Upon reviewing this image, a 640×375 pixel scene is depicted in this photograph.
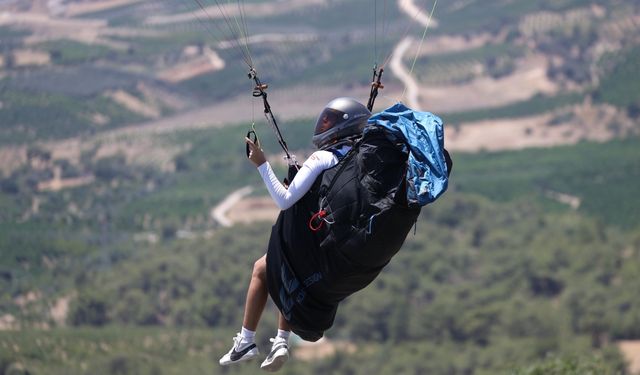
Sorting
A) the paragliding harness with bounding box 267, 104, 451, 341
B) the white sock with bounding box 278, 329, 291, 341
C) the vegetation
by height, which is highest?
the paragliding harness with bounding box 267, 104, 451, 341

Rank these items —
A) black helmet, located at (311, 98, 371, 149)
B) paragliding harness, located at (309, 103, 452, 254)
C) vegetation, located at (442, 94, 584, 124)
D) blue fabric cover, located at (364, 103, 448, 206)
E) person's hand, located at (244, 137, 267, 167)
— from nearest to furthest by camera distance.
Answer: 1. blue fabric cover, located at (364, 103, 448, 206)
2. paragliding harness, located at (309, 103, 452, 254)
3. person's hand, located at (244, 137, 267, 167)
4. black helmet, located at (311, 98, 371, 149)
5. vegetation, located at (442, 94, 584, 124)

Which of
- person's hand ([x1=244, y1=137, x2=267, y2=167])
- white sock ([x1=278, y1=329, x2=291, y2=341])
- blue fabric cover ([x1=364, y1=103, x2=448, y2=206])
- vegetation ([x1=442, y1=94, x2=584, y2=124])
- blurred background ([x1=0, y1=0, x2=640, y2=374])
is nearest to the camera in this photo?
blue fabric cover ([x1=364, y1=103, x2=448, y2=206])

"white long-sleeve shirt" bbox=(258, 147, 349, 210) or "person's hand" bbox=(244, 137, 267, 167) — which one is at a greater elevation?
"person's hand" bbox=(244, 137, 267, 167)

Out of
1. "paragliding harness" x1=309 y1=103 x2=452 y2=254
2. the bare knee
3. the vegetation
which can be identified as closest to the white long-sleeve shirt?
"paragliding harness" x1=309 y1=103 x2=452 y2=254

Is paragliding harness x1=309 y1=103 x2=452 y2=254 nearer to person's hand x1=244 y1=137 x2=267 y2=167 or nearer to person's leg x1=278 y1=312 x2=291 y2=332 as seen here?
person's hand x1=244 y1=137 x2=267 y2=167

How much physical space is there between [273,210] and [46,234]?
23.4 m

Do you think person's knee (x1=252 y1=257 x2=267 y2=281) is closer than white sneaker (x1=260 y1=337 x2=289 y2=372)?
No

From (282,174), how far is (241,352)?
260ft

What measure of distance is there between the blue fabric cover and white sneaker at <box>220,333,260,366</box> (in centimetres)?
203

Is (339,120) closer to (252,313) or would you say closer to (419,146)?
(419,146)

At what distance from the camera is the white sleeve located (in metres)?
9.77

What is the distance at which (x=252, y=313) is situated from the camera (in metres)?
10.4

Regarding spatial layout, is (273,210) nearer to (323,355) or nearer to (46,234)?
(46,234)

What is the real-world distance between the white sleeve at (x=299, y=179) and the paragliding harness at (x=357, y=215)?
0.08 metres
